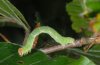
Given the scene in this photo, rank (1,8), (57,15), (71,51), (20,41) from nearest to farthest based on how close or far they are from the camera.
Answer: (1,8) < (71,51) < (20,41) < (57,15)

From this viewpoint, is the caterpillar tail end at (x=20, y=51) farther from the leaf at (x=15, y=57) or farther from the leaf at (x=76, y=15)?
the leaf at (x=76, y=15)

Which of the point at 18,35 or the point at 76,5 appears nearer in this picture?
the point at 76,5

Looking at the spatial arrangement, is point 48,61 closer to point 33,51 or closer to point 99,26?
point 33,51

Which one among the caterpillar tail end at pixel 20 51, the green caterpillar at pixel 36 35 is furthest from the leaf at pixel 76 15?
the caterpillar tail end at pixel 20 51

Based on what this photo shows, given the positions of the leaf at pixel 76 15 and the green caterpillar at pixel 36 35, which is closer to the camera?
the leaf at pixel 76 15

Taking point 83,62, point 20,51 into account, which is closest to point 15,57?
point 20,51

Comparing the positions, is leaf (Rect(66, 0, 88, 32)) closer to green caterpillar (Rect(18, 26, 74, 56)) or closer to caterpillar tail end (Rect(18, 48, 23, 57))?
green caterpillar (Rect(18, 26, 74, 56))

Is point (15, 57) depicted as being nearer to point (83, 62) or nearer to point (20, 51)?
point (20, 51)

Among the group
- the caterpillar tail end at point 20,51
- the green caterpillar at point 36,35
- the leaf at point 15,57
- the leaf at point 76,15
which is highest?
the leaf at point 76,15

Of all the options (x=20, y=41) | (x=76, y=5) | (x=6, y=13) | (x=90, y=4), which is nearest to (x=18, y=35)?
(x=20, y=41)

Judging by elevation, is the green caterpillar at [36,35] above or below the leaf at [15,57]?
above

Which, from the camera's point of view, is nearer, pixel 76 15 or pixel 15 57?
pixel 76 15
